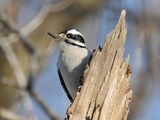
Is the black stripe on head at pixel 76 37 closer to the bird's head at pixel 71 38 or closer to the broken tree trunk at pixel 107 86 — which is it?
the bird's head at pixel 71 38

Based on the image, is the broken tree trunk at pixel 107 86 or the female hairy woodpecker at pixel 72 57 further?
the female hairy woodpecker at pixel 72 57

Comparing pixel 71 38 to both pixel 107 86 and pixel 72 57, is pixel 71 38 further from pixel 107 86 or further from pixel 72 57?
pixel 107 86

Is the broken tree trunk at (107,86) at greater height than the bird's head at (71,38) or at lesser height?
lesser

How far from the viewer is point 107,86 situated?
13.7ft

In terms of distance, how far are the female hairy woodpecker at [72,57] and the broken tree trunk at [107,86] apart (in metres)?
0.44

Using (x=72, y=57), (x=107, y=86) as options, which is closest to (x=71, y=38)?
(x=72, y=57)

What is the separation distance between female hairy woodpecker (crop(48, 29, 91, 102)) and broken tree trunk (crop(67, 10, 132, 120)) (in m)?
0.44

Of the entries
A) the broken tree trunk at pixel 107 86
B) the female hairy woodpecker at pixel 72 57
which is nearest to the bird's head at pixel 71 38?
the female hairy woodpecker at pixel 72 57

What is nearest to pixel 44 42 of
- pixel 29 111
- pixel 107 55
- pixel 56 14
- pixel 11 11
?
pixel 56 14

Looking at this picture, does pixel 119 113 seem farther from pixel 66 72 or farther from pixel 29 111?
pixel 29 111

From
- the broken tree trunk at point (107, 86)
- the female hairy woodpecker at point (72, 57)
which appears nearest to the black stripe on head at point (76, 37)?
the female hairy woodpecker at point (72, 57)

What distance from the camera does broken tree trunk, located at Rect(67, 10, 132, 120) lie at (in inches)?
162

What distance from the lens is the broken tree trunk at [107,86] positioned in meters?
4.11

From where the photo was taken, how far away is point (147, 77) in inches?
252
